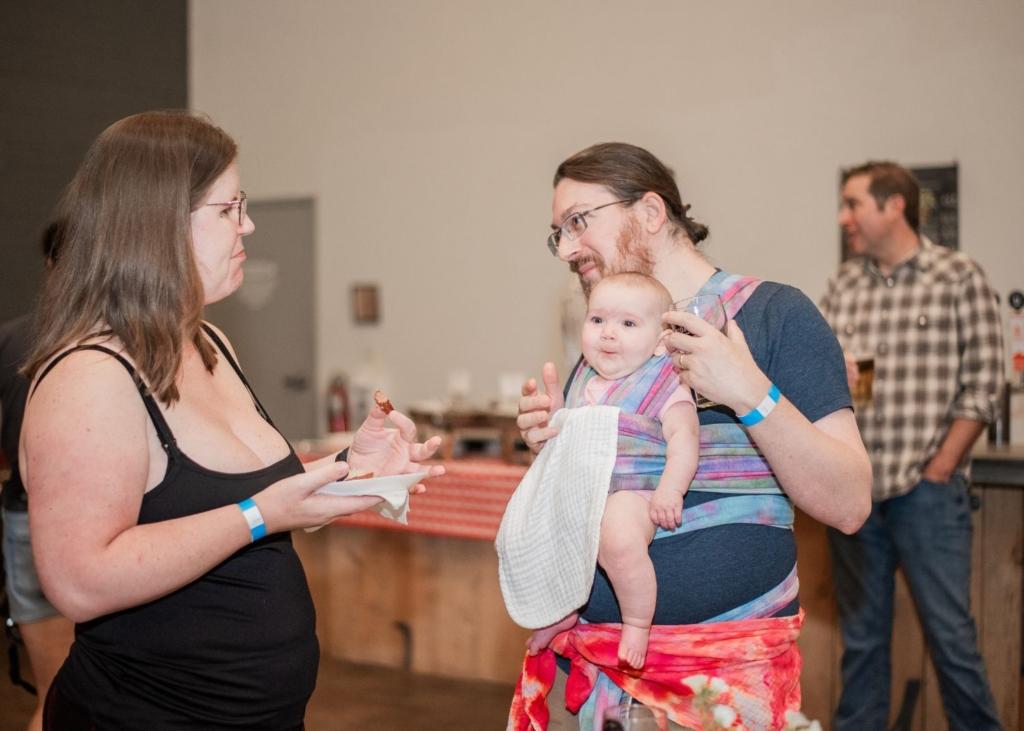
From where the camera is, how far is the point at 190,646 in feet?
5.20

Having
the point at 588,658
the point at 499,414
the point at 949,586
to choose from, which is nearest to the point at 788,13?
the point at 499,414

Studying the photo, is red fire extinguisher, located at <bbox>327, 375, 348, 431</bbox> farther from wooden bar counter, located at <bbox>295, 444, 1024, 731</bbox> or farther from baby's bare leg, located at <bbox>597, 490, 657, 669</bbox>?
baby's bare leg, located at <bbox>597, 490, 657, 669</bbox>

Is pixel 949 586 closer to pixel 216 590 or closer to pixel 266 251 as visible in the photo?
pixel 216 590

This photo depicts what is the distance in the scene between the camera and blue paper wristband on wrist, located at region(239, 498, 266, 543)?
60.5 inches

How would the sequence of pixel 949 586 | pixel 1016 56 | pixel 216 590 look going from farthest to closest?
1. pixel 1016 56
2. pixel 949 586
3. pixel 216 590

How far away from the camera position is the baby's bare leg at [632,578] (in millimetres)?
1691

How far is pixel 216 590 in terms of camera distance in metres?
1.62

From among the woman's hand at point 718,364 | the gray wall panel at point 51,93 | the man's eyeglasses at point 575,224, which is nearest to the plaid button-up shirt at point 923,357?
the man's eyeglasses at point 575,224

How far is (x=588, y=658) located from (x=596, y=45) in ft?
15.2

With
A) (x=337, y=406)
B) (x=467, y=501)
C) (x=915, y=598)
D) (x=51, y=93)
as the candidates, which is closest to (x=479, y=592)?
(x=467, y=501)

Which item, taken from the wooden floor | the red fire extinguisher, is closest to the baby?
the wooden floor

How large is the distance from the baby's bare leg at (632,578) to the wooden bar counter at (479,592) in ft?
7.29

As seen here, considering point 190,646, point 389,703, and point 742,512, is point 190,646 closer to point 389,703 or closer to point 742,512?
point 742,512

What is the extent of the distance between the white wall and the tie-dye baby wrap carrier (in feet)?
11.6
